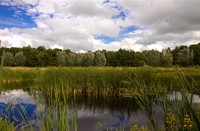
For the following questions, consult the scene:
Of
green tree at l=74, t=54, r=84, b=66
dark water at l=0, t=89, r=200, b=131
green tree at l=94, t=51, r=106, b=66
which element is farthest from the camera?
green tree at l=94, t=51, r=106, b=66

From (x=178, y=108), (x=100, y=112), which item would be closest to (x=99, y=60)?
(x=100, y=112)

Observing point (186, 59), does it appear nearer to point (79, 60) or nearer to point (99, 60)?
point (99, 60)

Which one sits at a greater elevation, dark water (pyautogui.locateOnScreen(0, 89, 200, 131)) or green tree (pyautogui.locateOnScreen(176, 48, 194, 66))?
green tree (pyautogui.locateOnScreen(176, 48, 194, 66))

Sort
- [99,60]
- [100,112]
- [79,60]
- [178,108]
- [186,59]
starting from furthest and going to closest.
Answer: [99,60], [79,60], [186,59], [100,112], [178,108]

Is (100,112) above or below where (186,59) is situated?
below

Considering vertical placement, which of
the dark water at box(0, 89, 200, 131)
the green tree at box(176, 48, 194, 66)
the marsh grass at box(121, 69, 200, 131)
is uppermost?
the green tree at box(176, 48, 194, 66)

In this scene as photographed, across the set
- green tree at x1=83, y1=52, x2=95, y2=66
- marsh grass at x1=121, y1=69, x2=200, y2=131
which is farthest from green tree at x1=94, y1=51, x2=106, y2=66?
marsh grass at x1=121, y1=69, x2=200, y2=131

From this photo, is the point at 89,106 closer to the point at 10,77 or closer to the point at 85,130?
the point at 85,130

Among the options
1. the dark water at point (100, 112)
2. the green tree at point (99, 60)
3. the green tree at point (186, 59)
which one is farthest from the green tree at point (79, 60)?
the dark water at point (100, 112)

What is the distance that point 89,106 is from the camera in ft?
36.2

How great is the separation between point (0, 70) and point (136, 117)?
8.05 m

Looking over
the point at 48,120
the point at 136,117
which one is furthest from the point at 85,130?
Answer: the point at 48,120

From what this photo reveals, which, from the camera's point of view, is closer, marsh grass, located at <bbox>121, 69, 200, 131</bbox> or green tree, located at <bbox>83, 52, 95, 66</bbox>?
marsh grass, located at <bbox>121, 69, 200, 131</bbox>

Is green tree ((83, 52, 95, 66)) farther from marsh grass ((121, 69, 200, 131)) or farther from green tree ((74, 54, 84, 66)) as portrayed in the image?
marsh grass ((121, 69, 200, 131))
